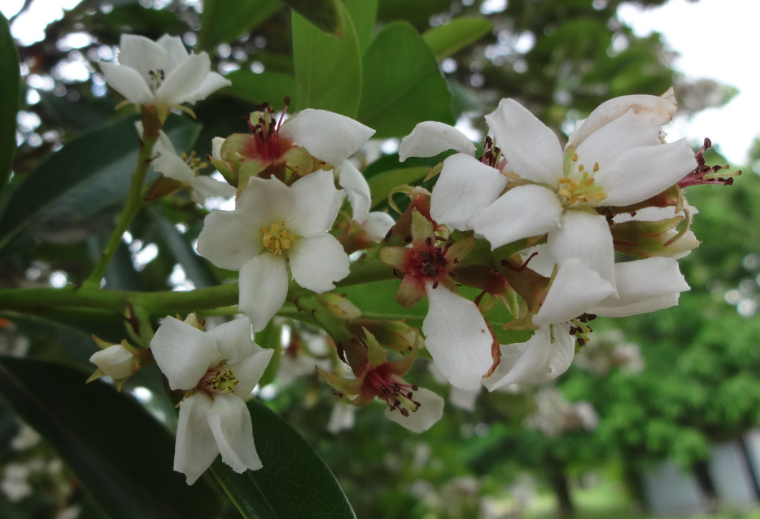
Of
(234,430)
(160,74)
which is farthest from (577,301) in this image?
(160,74)

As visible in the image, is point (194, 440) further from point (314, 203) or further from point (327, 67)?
point (327, 67)

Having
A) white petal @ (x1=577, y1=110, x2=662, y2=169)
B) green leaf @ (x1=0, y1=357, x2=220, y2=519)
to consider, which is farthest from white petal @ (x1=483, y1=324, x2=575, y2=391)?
green leaf @ (x1=0, y1=357, x2=220, y2=519)

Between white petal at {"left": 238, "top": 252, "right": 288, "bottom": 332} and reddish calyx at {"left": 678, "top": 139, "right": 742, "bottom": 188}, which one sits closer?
white petal at {"left": 238, "top": 252, "right": 288, "bottom": 332}

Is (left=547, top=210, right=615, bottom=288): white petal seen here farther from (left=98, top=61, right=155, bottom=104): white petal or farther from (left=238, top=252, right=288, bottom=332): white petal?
(left=98, top=61, right=155, bottom=104): white petal

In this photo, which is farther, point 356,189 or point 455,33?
point 455,33

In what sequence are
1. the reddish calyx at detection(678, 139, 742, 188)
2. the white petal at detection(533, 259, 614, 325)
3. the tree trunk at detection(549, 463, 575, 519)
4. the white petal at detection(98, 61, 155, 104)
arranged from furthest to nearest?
1. the tree trunk at detection(549, 463, 575, 519)
2. the white petal at detection(98, 61, 155, 104)
3. the reddish calyx at detection(678, 139, 742, 188)
4. the white petal at detection(533, 259, 614, 325)

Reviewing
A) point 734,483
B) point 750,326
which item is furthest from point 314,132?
point 734,483
